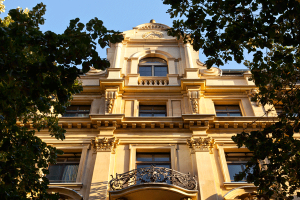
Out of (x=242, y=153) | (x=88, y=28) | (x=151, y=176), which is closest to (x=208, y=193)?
(x=151, y=176)

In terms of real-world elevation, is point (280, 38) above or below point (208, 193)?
above

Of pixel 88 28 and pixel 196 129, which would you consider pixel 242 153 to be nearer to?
pixel 196 129

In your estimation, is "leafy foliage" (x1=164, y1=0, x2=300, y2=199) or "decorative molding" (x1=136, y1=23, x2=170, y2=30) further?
"decorative molding" (x1=136, y1=23, x2=170, y2=30)

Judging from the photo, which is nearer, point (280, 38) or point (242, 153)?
point (280, 38)

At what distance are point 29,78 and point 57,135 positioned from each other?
3.03 metres

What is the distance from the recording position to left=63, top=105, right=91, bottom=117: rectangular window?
18091mm

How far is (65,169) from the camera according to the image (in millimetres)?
15156

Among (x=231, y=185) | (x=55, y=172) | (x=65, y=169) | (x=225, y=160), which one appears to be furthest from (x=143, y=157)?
(x=231, y=185)

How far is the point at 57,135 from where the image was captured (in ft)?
34.9

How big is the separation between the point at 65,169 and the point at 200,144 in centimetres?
651

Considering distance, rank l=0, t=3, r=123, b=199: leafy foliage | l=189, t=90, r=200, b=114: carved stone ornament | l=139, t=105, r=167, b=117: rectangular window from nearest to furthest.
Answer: l=0, t=3, r=123, b=199: leafy foliage
l=189, t=90, r=200, b=114: carved stone ornament
l=139, t=105, r=167, b=117: rectangular window

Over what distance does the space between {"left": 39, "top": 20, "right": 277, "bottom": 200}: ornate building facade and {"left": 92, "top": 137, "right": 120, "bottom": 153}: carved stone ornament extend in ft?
0.16

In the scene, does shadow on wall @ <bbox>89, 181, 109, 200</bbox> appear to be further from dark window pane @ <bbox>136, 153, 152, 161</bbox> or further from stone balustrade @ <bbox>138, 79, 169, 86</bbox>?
stone balustrade @ <bbox>138, 79, 169, 86</bbox>

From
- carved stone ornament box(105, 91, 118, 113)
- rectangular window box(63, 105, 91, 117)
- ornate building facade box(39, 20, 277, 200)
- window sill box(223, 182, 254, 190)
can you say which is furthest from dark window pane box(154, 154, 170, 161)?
rectangular window box(63, 105, 91, 117)
